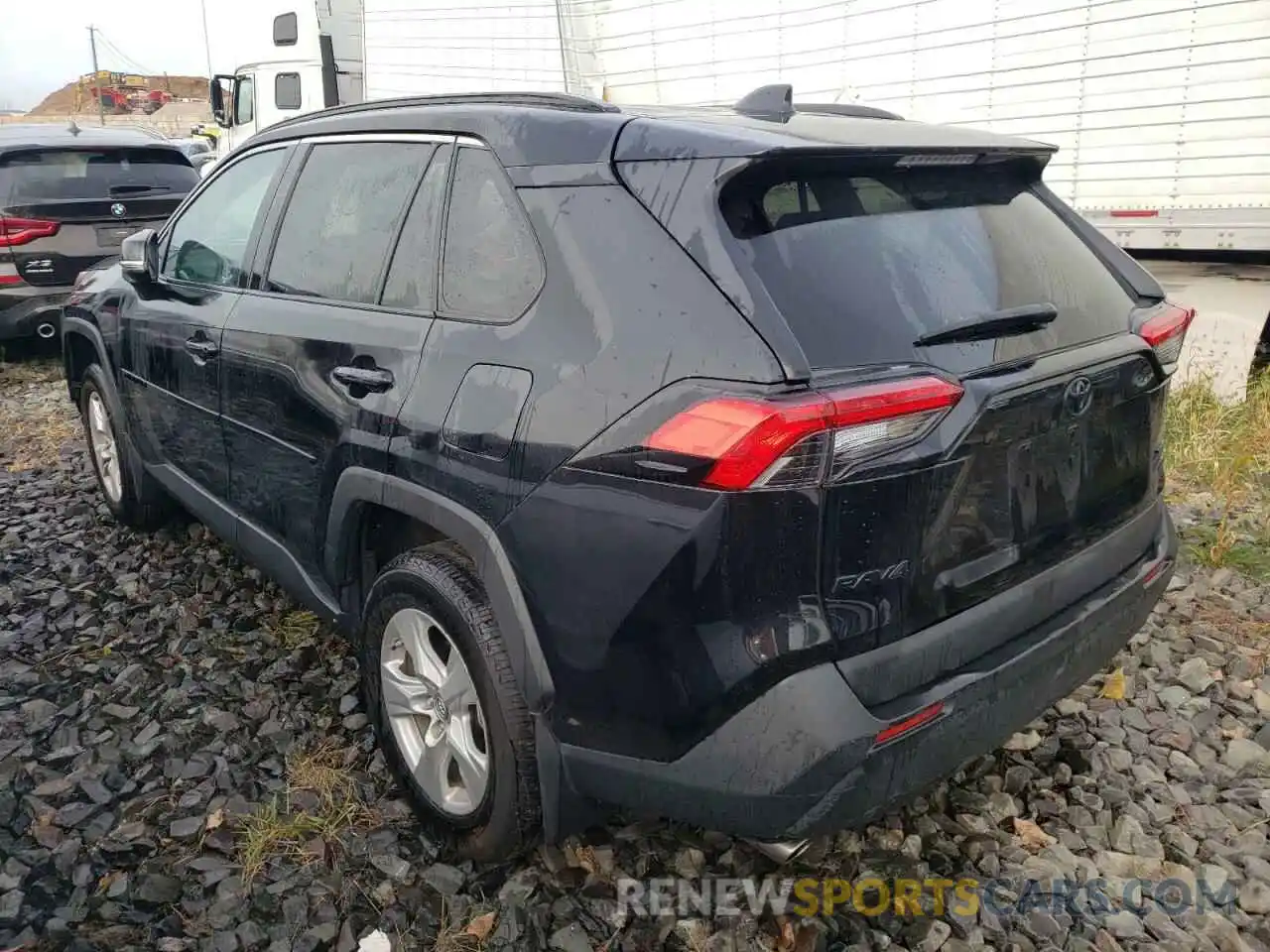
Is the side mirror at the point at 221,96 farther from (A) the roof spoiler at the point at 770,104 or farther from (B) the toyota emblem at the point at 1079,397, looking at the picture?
(B) the toyota emblem at the point at 1079,397

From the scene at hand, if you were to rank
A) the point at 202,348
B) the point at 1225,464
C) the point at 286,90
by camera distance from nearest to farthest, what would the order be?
the point at 202,348 < the point at 1225,464 < the point at 286,90

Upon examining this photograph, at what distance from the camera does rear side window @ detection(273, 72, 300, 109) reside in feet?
37.8

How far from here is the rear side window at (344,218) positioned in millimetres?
2502

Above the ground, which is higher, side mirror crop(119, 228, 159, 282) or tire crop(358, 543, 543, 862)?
side mirror crop(119, 228, 159, 282)

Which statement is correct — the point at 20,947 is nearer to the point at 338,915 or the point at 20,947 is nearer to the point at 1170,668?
the point at 338,915

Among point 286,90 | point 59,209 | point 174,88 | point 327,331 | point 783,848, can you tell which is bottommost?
point 783,848

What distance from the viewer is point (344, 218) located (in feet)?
8.83

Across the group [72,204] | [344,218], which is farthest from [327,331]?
[72,204]

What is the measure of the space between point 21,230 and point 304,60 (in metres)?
5.74

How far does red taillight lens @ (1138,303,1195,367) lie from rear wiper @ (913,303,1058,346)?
1.25 ft

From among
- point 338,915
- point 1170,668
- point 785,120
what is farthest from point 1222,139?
point 338,915

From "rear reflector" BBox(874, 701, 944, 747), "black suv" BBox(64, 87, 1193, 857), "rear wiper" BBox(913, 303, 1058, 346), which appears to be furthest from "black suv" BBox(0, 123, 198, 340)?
"rear reflector" BBox(874, 701, 944, 747)

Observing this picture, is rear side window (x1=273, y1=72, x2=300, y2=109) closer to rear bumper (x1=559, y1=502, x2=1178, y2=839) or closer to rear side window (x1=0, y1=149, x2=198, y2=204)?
rear side window (x1=0, y1=149, x2=198, y2=204)

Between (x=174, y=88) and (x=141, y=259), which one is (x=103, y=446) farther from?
(x=174, y=88)
